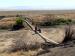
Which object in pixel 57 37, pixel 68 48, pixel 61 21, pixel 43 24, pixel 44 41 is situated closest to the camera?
pixel 68 48

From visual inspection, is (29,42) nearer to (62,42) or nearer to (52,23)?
(62,42)

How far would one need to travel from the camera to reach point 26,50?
23844 mm

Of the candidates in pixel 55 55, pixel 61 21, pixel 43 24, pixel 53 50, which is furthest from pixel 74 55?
pixel 61 21

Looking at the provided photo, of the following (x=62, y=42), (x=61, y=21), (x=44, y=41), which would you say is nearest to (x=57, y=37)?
(x=62, y=42)

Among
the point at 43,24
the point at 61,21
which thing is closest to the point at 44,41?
the point at 43,24

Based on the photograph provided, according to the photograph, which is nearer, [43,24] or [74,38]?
[74,38]

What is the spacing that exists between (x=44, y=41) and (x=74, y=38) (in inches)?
199

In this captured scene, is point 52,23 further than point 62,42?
Yes

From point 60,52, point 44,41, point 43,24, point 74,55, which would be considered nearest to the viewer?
point 74,55

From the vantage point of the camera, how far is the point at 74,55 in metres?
22.5

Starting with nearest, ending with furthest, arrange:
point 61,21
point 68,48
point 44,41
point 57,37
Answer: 1. point 68,48
2. point 44,41
3. point 57,37
4. point 61,21

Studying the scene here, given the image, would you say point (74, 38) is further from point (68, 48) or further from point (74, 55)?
point (74, 55)

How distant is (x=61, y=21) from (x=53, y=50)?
33433 mm

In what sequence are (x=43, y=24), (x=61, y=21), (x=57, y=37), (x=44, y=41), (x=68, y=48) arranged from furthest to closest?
(x=61, y=21), (x=43, y=24), (x=57, y=37), (x=44, y=41), (x=68, y=48)
